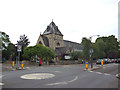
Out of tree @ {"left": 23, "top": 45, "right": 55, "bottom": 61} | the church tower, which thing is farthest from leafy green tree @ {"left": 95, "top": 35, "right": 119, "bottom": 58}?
tree @ {"left": 23, "top": 45, "right": 55, "bottom": 61}

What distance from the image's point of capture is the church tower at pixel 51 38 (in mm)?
70562

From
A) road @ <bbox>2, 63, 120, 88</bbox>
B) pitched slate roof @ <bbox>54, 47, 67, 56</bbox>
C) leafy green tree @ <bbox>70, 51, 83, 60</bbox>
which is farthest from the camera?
pitched slate roof @ <bbox>54, 47, 67, 56</bbox>

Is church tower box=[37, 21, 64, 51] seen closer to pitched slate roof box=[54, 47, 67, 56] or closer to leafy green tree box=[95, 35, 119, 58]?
pitched slate roof box=[54, 47, 67, 56]

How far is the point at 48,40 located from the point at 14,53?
1086 inches

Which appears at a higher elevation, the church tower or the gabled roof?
the gabled roof

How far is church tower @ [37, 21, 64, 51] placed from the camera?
232ft

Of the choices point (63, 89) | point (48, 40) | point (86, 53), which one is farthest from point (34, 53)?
point (48, 40)

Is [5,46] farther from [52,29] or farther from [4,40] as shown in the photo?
[52,29]

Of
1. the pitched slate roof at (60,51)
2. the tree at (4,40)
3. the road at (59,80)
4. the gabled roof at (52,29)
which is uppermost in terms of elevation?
the gabled roof at (52,29)

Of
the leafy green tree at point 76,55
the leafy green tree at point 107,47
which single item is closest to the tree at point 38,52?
the leafy green tree at point 76,55

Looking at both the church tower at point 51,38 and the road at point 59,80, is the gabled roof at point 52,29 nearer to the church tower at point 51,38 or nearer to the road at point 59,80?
the church tower at point 51,38

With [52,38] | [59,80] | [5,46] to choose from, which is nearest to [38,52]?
[5,46]

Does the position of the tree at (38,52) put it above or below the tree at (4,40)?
below

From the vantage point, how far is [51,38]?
7081 cm
